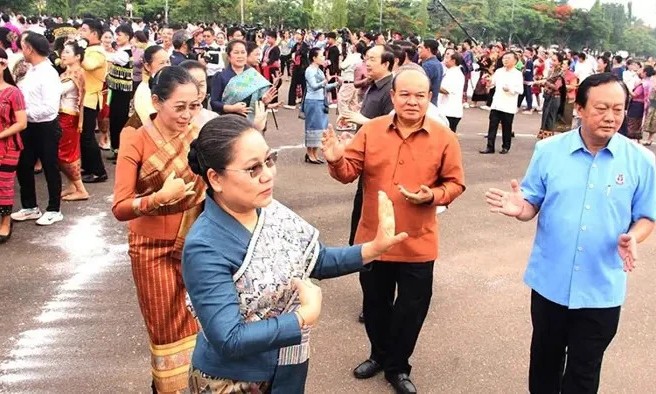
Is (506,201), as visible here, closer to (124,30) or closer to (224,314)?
(224,314)

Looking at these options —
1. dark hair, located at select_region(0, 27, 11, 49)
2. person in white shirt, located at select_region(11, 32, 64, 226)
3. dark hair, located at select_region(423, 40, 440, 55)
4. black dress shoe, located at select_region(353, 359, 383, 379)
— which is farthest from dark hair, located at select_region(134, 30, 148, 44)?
black dress shoe, located at select_region(353, 359, 383, 379)

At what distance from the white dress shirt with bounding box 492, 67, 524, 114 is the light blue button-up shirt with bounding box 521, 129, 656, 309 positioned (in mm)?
7519

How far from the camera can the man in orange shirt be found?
3270 millimetres

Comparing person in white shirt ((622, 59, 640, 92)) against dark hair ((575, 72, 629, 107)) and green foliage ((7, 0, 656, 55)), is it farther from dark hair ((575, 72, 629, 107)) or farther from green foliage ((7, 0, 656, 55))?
green foliage ((7, 0, 656, 55))

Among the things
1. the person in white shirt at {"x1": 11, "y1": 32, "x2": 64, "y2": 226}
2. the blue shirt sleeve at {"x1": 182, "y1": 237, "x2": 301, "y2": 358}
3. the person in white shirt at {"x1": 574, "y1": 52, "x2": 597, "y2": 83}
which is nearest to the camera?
the blue shirt sleeve at {"x1": 182, "y1": 237, "x2": 301, "y2": 358}

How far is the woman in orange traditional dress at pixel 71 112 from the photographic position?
668 centimetres

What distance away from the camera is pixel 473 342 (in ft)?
13.5

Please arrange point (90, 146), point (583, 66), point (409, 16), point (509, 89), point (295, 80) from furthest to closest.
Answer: point (409, 16)
point (583, 66)
point (295, 80)
point (509, 89)
point (90, 146)

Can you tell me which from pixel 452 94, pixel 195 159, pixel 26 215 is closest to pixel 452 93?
pixel 452 94

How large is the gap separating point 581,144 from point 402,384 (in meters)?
1.60

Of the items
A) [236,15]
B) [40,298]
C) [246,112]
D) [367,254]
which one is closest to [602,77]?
[367,254]

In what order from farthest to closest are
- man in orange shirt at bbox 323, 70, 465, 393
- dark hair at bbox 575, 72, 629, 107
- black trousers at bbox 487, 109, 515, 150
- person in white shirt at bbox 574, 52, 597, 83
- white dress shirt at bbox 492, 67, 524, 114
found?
person in white shirt at bbox 574, 52, 597, 83 < black trousers at bbox 487, 109, 515, 150 < white dress shirt at bbox 492, 67, 524, 114 < man in orange shirt at bbox 323, 70, 465, 393 < dark hair at bbox 575, 72, 629, 107

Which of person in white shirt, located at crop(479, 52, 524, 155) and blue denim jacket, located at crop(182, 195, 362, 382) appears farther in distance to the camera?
person in white shirt, located at crop(479, 52, 524, 155)

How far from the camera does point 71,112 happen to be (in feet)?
22.2
